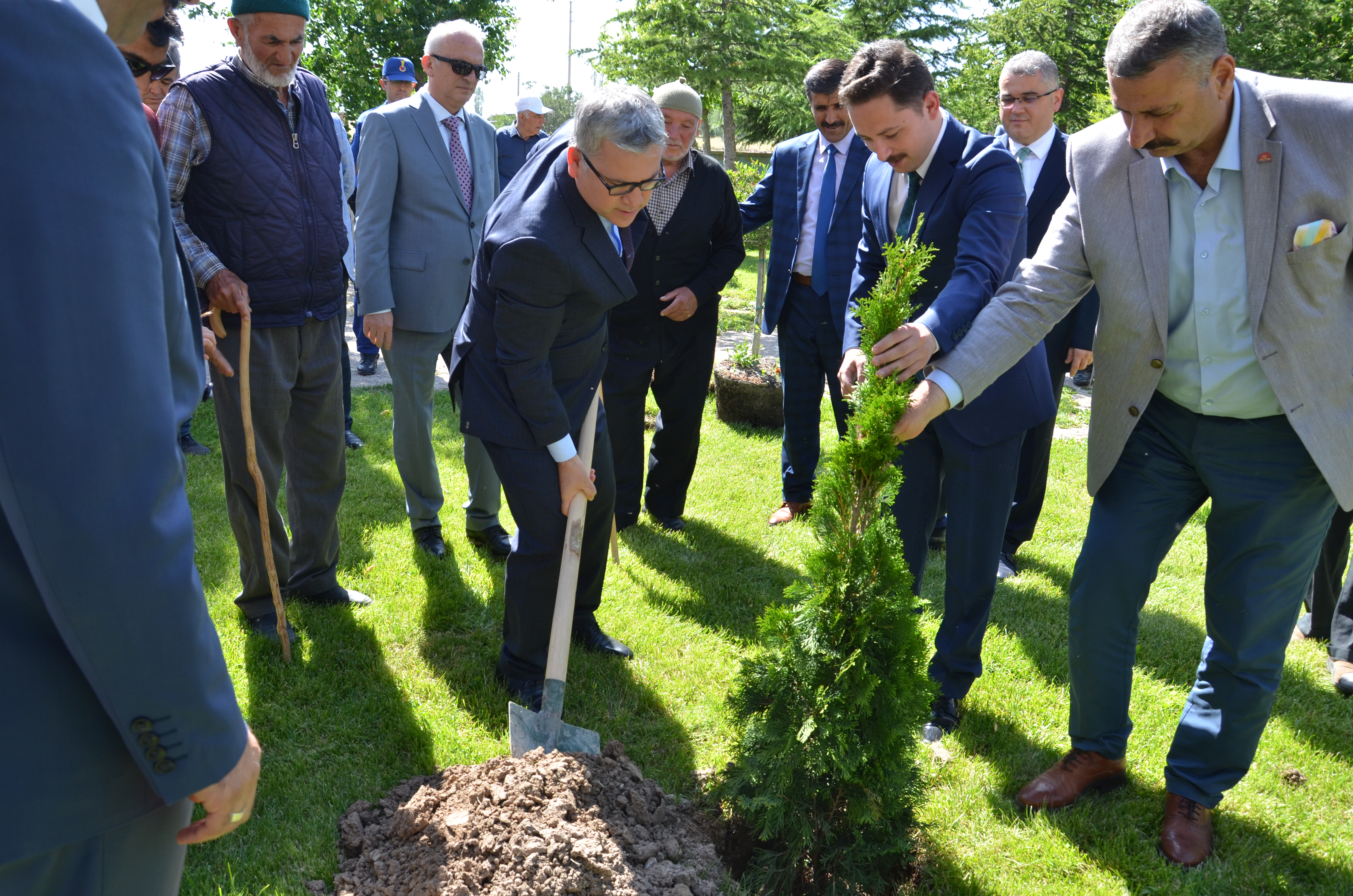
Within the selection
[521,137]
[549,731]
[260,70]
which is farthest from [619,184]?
[521,137]

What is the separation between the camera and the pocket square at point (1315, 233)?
99.8 inches

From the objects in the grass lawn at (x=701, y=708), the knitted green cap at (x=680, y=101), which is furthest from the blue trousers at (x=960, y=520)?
the knitted green cap at (x=680, y=101)

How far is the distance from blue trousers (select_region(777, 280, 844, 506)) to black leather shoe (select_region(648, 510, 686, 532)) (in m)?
0.77

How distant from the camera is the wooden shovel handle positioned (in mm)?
3273

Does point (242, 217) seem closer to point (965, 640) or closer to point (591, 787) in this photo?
point (591, 787)

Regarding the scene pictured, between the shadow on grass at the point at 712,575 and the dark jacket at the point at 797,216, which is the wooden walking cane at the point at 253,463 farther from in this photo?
the dark jacket at the point at 797,216

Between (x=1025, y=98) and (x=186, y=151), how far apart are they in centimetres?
435

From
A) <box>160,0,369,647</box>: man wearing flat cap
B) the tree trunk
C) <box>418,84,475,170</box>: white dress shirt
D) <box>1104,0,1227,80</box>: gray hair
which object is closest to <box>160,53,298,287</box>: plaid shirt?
<box>160,0,369,647</box>: man wearing flat cap

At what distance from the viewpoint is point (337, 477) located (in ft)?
14.3

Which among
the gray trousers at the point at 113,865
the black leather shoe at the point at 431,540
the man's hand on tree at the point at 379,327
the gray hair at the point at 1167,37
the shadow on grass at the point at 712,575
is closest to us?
the gray trousers at the point at 113,865

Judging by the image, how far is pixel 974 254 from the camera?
3266 millimetres

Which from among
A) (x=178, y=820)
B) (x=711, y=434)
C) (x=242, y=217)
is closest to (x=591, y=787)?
(x=178, y=820)

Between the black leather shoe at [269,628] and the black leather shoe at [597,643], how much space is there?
1.25m

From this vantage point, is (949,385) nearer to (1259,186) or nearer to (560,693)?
(1259,186)
